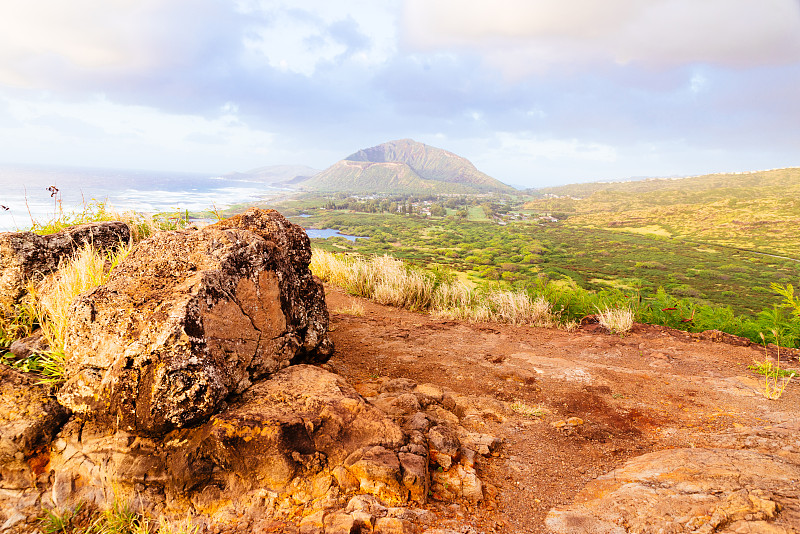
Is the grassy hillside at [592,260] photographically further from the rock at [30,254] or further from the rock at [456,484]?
the rock at [30,254]

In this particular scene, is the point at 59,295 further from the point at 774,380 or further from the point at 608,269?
the point at 608,269

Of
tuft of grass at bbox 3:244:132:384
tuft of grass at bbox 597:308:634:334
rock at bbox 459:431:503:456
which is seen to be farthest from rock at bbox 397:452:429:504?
tuft of grass at bbox 597:308:634:334

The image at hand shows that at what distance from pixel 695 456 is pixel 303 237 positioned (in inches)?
174

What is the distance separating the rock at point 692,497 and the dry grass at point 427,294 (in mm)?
5228

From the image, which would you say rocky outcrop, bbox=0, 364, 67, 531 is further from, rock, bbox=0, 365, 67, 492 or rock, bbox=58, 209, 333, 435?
rock, bbox=58, 209, 333, 435

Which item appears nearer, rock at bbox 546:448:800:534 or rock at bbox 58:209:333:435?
rock at bbox 546:448:800:534

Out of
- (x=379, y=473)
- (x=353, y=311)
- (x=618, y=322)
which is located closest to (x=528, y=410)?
(x=379, y=473)

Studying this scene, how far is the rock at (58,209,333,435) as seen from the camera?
2.65 meters

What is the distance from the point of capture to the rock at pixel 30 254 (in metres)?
4.05

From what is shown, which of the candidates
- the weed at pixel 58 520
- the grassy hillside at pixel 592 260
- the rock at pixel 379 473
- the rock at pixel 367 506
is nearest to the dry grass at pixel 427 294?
the grassy hillside at pixel 592 260

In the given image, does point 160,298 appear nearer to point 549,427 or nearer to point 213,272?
point 213,272

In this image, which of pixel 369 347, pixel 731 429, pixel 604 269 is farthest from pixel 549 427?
pixel 604 269

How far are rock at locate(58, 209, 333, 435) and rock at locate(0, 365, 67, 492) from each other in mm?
143

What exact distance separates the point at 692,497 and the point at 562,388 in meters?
2.36
